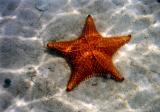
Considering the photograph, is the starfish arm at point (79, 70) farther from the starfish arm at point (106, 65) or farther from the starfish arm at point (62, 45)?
the starfish arm at point (62, 45)

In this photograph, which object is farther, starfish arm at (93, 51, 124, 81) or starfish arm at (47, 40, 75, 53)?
starfish arm at (47, 40, 75, 53)

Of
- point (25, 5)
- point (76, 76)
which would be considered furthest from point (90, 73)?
point (25, 5)

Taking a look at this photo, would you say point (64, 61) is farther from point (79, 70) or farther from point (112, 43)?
point (112, 43)

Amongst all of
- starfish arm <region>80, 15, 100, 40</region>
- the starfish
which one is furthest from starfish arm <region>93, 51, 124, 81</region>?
starfish arm <region>80, 15, 100, 40</region>

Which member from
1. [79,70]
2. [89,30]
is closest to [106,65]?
[79,70]

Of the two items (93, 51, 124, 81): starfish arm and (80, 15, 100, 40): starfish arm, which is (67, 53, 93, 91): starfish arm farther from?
(80, 15, 100, 40): starfish arm

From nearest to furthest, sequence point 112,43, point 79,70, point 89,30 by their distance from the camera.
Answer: point 79,70
point 112,43
point 89,30

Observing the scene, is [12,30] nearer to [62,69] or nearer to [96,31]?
[62,69]

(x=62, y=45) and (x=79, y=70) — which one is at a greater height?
(x=62, y=45)
